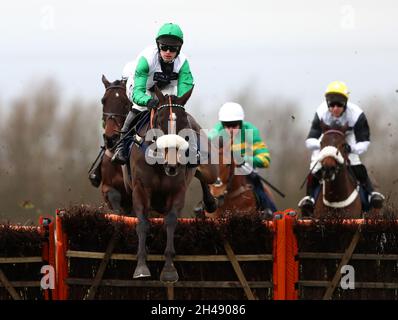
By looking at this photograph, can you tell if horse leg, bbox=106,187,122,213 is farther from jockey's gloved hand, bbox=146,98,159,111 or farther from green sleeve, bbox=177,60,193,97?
jockey's gloved hand, bbox=146,98,159,111

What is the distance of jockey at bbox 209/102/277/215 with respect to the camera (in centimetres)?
1485

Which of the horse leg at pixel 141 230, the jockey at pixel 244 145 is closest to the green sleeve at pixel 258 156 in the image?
the jockey at pixel 244 145

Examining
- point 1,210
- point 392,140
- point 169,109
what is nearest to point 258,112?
point 392,140

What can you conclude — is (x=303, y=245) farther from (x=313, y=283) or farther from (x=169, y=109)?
(x=169, y=109)

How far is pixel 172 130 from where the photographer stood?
10273 mm

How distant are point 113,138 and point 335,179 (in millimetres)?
→ 2922

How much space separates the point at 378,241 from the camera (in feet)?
33.9

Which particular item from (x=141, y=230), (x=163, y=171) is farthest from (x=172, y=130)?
(x=141, y=230)

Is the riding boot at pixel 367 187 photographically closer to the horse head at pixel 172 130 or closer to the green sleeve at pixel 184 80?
the green sleeve at pixel 184 80

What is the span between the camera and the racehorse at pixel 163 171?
10.1 metres

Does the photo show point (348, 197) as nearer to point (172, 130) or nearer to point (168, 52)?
point (168, 52)

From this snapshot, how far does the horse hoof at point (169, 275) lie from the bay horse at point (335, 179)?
3575 mm

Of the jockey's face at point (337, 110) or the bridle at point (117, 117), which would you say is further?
the jockey's face at point (337, 110)

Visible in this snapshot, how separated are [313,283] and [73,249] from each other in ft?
8.08
